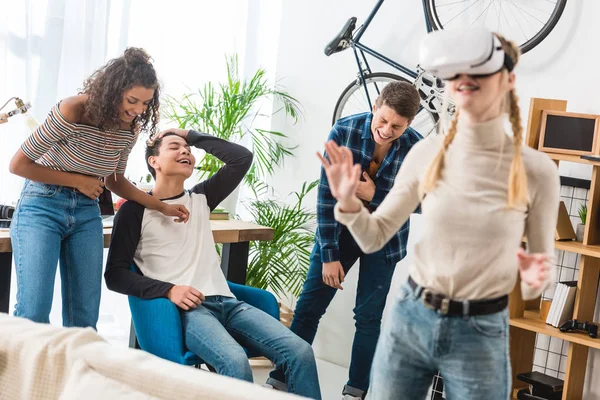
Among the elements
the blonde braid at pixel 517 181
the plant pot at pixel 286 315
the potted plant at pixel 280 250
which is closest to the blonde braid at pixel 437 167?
the blonde braid at pixel 517 181

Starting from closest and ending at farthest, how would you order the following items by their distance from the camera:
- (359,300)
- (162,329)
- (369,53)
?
1. (162,329)
2. (359,300)
3. (369,53)

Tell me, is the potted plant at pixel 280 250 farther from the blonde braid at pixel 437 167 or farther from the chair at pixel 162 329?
the blonde braid at pixel 437 167

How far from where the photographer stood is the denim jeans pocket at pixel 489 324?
1260 millimetres

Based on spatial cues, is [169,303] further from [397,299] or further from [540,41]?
[540,41]

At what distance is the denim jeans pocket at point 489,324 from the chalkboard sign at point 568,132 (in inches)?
72.9

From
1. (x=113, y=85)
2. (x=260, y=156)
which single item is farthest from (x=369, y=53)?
(x=113, y=85)

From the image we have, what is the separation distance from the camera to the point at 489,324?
4.15 feet

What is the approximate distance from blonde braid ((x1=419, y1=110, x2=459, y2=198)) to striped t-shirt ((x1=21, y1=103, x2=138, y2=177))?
145 cm

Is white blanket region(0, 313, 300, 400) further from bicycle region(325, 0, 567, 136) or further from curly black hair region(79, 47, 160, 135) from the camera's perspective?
bicycle region(325, 0, 567, 136)

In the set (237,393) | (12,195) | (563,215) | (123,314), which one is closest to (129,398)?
(237,393)

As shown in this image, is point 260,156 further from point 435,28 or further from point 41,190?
point 41,190

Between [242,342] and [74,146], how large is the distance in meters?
0.84

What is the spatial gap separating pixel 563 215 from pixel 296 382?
4.41 ft

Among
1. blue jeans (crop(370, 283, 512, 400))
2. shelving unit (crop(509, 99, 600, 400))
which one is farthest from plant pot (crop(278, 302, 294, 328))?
blue jeans (crop(370, 283, 512, 400))
